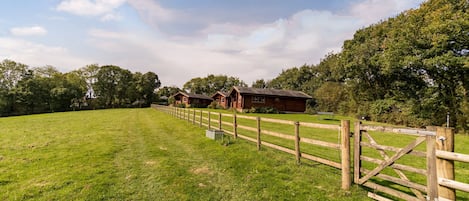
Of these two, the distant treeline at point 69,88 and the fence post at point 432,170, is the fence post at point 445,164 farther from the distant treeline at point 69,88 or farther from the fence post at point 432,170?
the distant treeline at point 69,88

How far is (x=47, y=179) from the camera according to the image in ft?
16.9

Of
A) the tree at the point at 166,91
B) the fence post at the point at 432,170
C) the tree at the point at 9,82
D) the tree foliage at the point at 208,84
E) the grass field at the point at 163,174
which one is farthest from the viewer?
the tree foliage at the point at 208,84

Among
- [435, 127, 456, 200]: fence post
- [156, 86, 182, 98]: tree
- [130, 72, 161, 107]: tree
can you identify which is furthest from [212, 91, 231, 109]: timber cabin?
[435, 127, 456, 200]: fence post

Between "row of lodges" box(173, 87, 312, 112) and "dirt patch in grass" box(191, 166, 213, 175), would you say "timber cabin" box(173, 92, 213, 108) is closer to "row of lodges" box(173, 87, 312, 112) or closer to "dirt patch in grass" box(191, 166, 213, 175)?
"row of lodges" box(173, 87, 312, 112)

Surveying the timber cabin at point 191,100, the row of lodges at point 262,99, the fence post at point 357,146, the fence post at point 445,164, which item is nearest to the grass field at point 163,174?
the fence post at point 357,146

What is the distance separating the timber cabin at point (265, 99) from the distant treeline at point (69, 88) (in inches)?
1313

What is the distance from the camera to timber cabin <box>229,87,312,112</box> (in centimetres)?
3378

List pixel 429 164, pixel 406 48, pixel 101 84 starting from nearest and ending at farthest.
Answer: pixel 429 164, pixel 406 48, pixel 101 84

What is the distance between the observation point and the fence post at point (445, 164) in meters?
3.06

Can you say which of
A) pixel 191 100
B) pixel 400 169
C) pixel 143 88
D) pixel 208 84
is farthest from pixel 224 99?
pixel 400 169

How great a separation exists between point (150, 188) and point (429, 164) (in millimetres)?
4762

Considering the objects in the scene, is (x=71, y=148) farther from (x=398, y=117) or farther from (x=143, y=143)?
(x=398, y=117)

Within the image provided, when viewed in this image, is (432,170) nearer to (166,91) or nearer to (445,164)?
(445,164)

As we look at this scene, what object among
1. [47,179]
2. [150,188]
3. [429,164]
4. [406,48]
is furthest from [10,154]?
[406,48]
